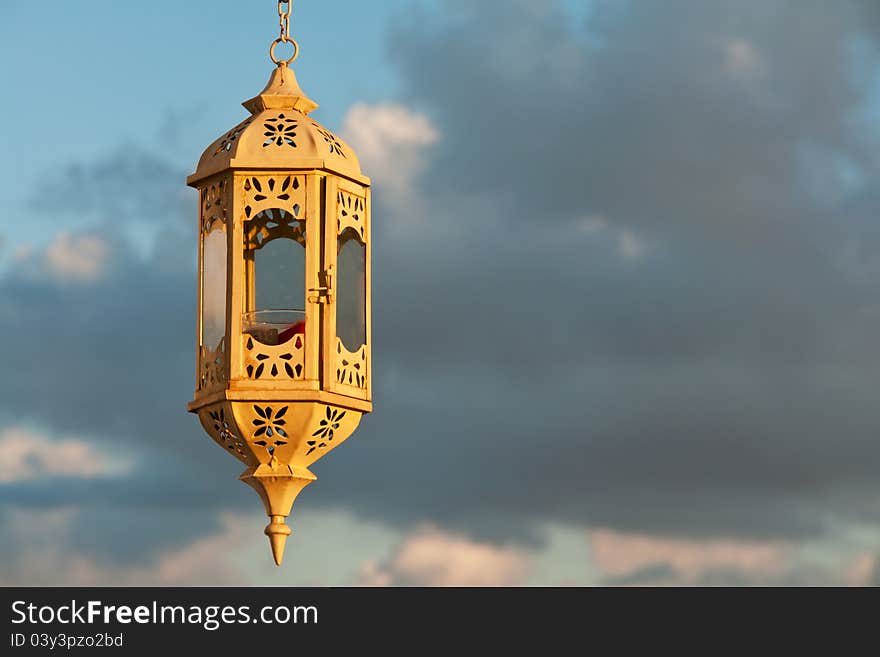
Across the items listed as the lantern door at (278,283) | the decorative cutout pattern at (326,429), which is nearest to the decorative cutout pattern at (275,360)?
the lantern door at (278,283)

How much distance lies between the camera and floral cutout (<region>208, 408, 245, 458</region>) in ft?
31.5

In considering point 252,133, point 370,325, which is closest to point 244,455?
point 370,325

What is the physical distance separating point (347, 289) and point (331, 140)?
0.76 meters

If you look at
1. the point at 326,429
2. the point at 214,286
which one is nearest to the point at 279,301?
the point at 214,286

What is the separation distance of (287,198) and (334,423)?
1136 mm

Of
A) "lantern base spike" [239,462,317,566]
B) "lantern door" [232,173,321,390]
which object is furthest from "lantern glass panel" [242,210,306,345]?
"lantern base spike" [239,462,317,566]

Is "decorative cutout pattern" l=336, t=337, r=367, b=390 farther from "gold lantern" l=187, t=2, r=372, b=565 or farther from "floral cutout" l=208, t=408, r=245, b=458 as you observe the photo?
"floral cutout" l=208, t=408, r=245, b=458

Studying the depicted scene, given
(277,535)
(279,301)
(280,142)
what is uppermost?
(280,142)

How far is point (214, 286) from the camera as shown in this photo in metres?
9.87

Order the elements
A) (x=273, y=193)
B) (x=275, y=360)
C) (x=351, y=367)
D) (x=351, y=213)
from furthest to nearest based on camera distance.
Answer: (x=351, y=213), (x=351, y=367), (x=273, y=193), (x=275, y=360)

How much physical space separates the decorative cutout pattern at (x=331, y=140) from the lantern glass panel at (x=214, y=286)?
66 centimetres

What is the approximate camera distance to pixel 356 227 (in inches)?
390

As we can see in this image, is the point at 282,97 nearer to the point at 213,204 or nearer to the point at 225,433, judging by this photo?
the point at 213,204
